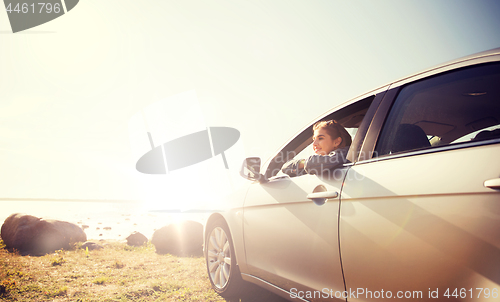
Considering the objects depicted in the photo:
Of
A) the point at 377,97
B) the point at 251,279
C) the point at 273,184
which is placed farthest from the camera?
the point at 251,279

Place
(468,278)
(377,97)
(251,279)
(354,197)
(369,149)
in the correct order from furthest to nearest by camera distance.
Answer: (251,279) → (377,97) → (369,149) → (354,197) → (468,278)

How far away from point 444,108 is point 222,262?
2831 mm

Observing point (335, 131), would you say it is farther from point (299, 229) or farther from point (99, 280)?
point (99, 280)

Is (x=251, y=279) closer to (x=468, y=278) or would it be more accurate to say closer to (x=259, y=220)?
(x=259, y=220)

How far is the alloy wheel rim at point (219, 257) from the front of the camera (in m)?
3.29

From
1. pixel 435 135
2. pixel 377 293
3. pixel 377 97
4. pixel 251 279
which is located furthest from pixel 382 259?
pixel 435 135

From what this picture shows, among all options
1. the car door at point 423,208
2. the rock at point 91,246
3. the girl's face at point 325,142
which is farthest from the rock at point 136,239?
the car door at point 423,208

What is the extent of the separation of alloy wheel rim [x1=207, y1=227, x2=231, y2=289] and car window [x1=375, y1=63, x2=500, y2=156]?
2.27 meters

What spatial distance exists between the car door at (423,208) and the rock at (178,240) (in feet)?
24.2

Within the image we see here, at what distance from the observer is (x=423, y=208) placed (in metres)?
1.33

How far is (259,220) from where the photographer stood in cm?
269

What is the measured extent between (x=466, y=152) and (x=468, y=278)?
0.54 m

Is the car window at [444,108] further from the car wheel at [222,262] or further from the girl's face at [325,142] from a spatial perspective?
the car wheel at [222,262]

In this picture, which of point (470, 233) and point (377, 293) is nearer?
point (470, 233)
